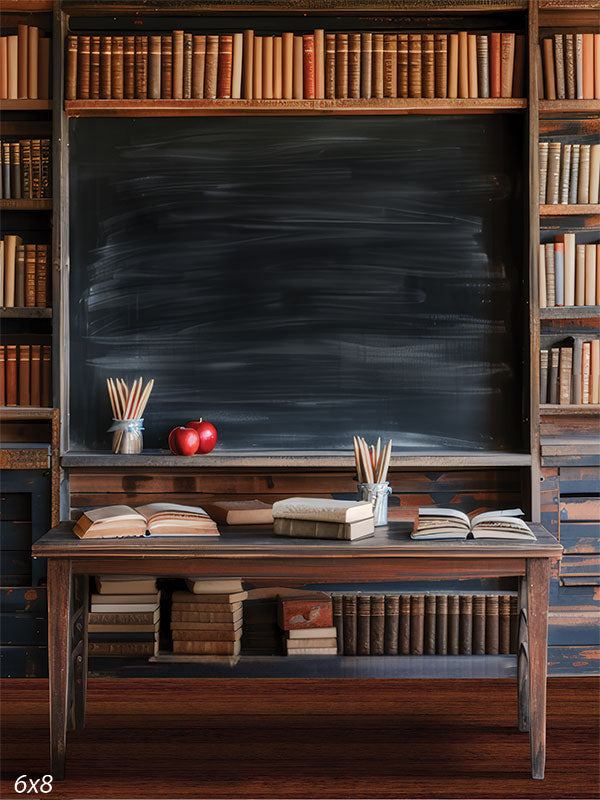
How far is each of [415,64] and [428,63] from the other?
0.05 metres

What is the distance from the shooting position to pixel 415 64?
3326 mm

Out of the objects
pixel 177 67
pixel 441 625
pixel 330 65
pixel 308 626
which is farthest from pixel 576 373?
pixel 177 67

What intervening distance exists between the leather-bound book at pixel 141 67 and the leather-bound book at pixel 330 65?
29.6 inches

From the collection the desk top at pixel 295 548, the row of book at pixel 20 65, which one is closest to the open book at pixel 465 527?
the desk top at pixel 295 548

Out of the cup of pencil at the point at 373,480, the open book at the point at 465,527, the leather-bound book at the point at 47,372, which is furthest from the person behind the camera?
the leather-bound book at the point at 47,372

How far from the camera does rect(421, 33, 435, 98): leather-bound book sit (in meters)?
3.33

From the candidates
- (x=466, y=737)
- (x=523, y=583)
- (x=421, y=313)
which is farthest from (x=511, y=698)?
(x=421, y=313)

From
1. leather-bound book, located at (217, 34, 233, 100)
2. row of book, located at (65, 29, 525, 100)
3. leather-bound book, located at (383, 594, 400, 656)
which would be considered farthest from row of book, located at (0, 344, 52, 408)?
leather-bound book, located at (383, 594, 400, 656)

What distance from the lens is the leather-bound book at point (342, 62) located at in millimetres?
3324

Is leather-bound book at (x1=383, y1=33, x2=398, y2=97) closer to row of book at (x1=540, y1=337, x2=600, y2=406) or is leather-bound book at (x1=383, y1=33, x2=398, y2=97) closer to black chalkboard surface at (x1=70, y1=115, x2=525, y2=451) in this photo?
black chalkboard surface at (x1=70, y1=115, x2=525, y2=451)

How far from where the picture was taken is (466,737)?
2.75 meters

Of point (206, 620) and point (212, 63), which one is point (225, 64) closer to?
point (212, 63)

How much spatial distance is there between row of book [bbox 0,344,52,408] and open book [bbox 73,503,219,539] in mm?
970

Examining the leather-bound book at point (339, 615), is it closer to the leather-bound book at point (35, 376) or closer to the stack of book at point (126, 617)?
the stack of book at point (126, 617)
